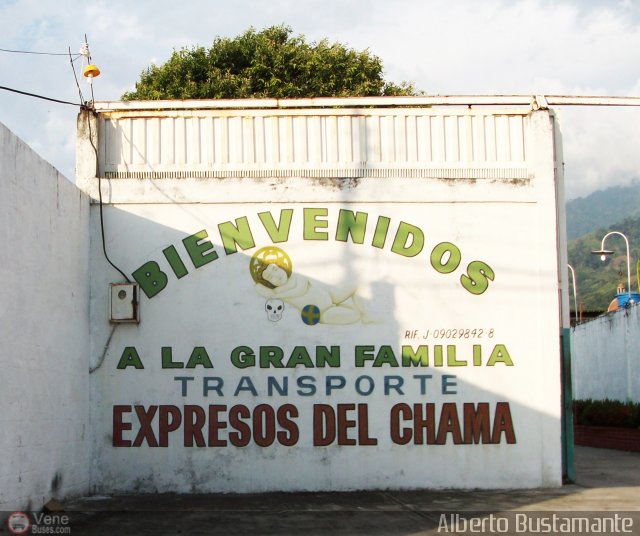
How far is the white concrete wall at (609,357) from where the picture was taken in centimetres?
2573

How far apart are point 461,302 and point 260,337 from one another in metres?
3.02

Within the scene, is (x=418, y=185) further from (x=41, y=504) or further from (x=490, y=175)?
(x=41, y=504)

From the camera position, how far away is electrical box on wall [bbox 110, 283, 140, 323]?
13.5 meters

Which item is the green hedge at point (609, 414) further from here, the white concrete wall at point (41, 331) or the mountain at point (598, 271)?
the mountain at point (598, 271)

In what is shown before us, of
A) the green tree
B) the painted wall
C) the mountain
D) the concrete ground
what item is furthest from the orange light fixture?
the mountain

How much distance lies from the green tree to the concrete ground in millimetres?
16921

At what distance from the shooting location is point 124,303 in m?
13.6

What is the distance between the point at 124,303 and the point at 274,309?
2175mm

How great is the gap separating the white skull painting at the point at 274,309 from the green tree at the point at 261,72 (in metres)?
15.0

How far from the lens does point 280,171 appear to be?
46.2ft

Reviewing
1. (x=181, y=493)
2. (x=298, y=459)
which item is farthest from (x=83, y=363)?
(x=298, y=459)

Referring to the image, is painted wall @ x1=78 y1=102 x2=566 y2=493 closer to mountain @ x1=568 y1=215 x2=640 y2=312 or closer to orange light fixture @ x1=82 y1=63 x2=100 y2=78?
orange light fixture @ x1=82 y1=63 x2=100 y2=78

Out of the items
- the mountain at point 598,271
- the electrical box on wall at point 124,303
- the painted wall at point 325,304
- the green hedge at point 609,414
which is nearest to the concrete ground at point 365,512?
the painted wall at point 325,304

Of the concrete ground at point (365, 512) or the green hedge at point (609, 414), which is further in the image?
the green hedge at point (609, 414)
